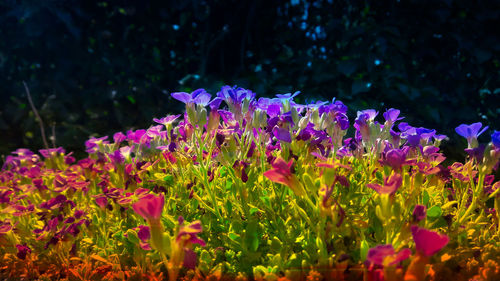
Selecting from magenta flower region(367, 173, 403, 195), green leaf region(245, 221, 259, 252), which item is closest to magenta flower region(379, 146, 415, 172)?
magenta flower region(367, 173, 403, 195)

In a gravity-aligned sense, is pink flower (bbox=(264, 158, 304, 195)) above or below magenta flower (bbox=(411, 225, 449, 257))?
above

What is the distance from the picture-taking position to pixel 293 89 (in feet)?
12.6

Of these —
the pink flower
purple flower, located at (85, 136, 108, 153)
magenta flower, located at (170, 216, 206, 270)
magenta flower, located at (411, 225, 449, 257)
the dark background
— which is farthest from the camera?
the dark background

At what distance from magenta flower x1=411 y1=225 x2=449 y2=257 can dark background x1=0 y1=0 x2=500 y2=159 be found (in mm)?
2234

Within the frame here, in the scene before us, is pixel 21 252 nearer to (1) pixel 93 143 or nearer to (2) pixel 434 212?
(1) pixel 93 143

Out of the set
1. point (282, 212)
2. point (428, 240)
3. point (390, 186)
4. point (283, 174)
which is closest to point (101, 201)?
point (282, 212)

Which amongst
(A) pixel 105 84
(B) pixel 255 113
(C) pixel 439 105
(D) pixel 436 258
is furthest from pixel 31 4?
(D) pixel 436 258

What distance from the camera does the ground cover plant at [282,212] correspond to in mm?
1295

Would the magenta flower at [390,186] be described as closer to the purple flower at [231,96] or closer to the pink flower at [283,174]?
the pink flower at [283,174]

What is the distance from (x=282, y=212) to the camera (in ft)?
5.24

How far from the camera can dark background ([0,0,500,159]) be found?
367 centimetres

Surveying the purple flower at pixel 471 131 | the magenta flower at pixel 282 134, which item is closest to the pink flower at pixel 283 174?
the magenta flower at pixel 282 134

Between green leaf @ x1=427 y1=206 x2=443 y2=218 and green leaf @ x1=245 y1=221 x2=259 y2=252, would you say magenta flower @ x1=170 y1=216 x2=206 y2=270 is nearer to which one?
green leaf @ x1=245 y1=221 x2=259 y2=252

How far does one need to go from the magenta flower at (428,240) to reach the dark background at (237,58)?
7.33ft
